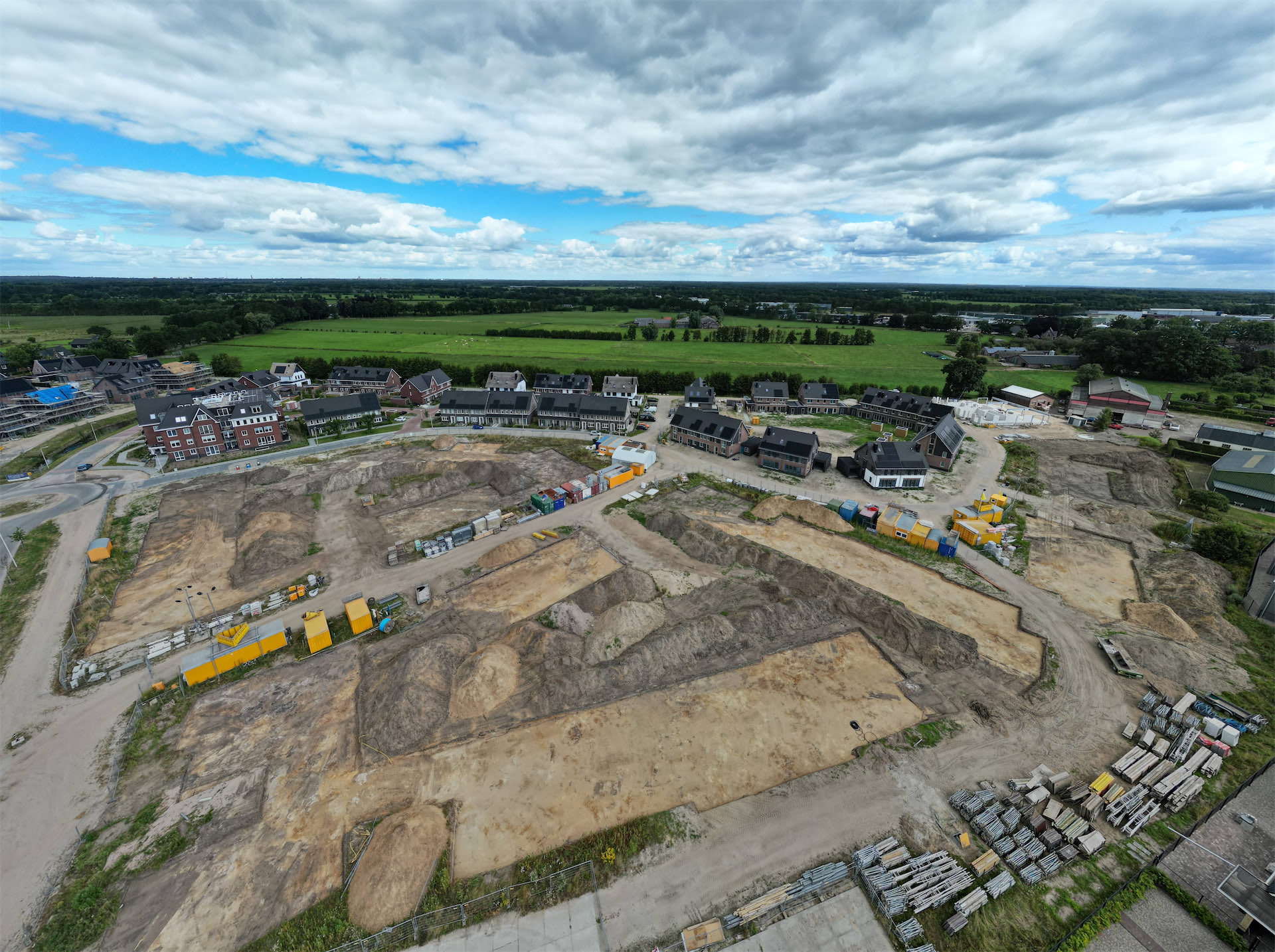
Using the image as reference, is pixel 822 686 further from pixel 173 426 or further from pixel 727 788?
pixel 173 426

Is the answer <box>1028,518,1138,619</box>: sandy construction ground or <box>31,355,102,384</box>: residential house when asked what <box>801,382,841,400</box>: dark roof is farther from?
<box>31,355,102,384</box>: residential house

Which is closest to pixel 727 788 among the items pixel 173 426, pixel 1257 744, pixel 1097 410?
pixel 1257 744

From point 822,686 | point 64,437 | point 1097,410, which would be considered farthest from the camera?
point 1097,410

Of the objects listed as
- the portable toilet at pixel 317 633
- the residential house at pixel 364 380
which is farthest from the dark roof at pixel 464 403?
the portable toilet at pixel 317 633

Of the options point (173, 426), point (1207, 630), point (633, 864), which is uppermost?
point (173, 426)

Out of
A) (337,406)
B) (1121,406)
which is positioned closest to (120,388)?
(337,406)

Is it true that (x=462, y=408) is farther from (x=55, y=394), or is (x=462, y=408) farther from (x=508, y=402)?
(x=55, y=394)
